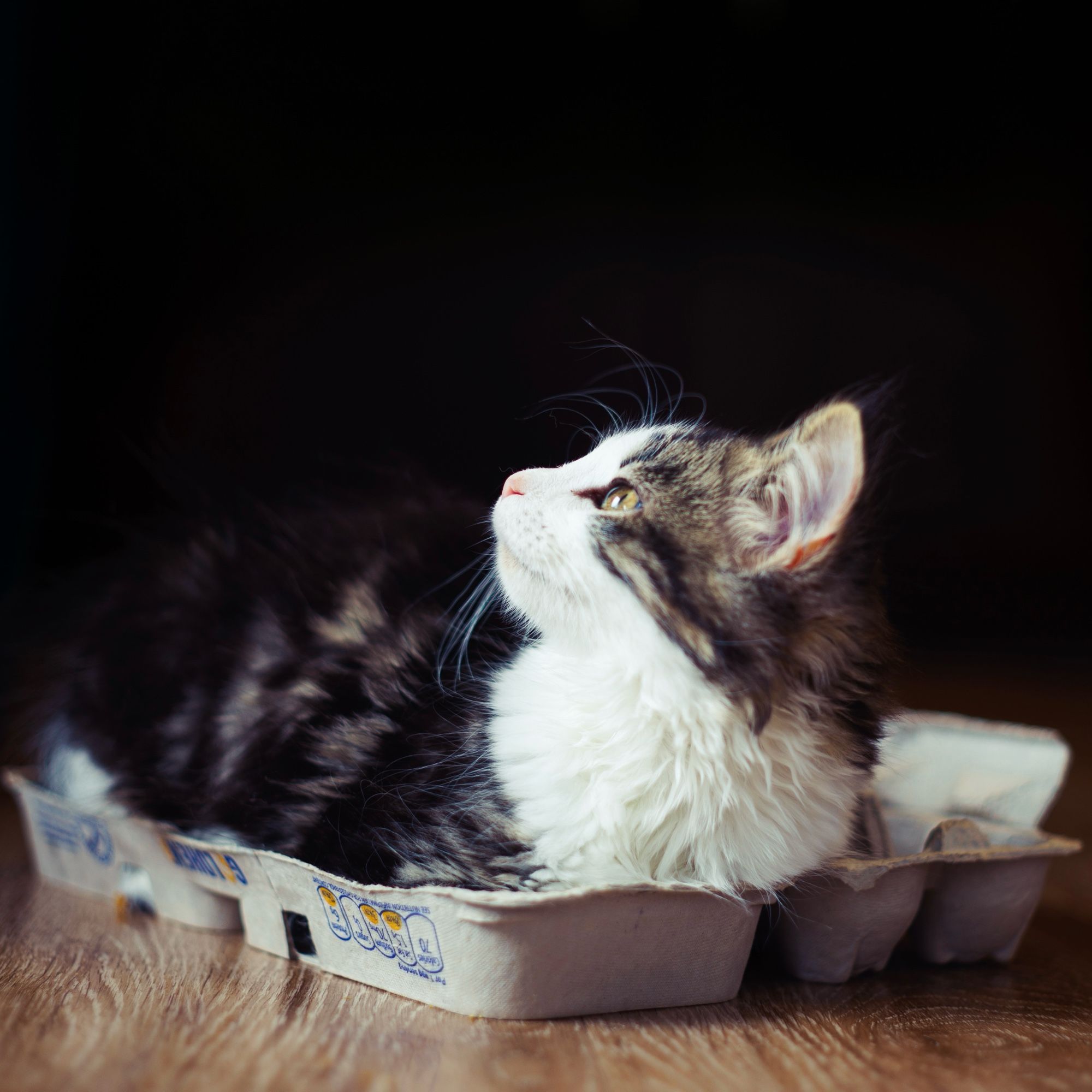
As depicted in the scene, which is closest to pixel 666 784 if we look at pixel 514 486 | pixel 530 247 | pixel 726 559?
pixel 726 559

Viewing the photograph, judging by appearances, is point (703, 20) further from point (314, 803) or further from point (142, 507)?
point (314, 803)

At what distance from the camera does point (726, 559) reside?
928 millimetres

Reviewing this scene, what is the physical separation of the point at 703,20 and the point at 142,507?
2.35m

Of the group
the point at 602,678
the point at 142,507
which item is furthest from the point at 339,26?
the point at 602,678

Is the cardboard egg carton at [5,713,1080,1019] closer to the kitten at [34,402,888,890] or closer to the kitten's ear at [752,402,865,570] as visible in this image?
the kitten at [34,402,888,890]

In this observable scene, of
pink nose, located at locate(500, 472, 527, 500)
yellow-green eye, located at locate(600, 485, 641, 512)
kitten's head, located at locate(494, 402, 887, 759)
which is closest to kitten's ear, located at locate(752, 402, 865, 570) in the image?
kitten's head, located at locate(494, 402, 887, 759)

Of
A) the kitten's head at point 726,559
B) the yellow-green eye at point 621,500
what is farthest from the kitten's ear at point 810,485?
the yellow-green eye at point 621,500

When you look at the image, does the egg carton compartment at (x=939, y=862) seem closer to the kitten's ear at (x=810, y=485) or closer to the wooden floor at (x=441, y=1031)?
the wooden floor at (x=441, y=1031)

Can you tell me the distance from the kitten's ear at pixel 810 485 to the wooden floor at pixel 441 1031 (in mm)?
304

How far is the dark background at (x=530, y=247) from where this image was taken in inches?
84.4

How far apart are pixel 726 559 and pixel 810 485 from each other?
0.31ft

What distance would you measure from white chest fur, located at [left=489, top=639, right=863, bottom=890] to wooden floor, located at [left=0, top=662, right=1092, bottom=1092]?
0.46 ft

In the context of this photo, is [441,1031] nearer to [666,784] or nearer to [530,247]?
[666,784]

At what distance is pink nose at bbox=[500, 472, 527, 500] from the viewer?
39.4 inches
